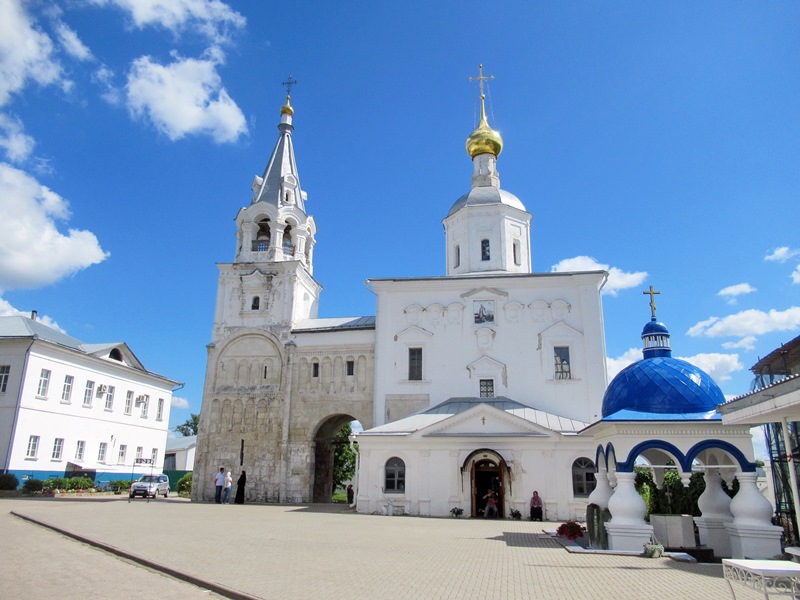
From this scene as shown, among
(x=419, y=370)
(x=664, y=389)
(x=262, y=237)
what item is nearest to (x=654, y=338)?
(x=664, y=389)

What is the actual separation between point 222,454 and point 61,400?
9.17m

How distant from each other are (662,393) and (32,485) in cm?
2704

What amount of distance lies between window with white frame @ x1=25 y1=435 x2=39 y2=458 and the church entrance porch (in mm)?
21005

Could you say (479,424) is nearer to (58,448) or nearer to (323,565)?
(323,565)

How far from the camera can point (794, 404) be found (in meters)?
7.91

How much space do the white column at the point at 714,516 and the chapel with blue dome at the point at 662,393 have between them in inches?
61.9

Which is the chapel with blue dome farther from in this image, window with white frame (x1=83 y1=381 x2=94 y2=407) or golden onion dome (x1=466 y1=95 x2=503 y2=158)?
window with white frame (x1=83 y1=381 x2=94 y2=407)

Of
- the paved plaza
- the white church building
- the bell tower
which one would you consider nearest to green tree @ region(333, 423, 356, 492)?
the white church building

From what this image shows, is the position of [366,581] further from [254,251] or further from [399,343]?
[254,251]

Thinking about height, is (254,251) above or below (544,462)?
above

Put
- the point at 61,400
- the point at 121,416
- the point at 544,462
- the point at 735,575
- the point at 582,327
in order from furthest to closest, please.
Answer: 1. the point at 121,416
2. the point at 61,400
3. the point at 582,327
4. the point at 544,462
5. the point at 735,575

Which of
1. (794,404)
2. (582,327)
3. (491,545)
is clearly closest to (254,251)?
(582,327)

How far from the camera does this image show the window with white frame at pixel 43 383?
28.9 meters

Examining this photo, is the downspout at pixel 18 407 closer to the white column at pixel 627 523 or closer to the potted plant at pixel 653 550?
the white column at pixel 627 523
